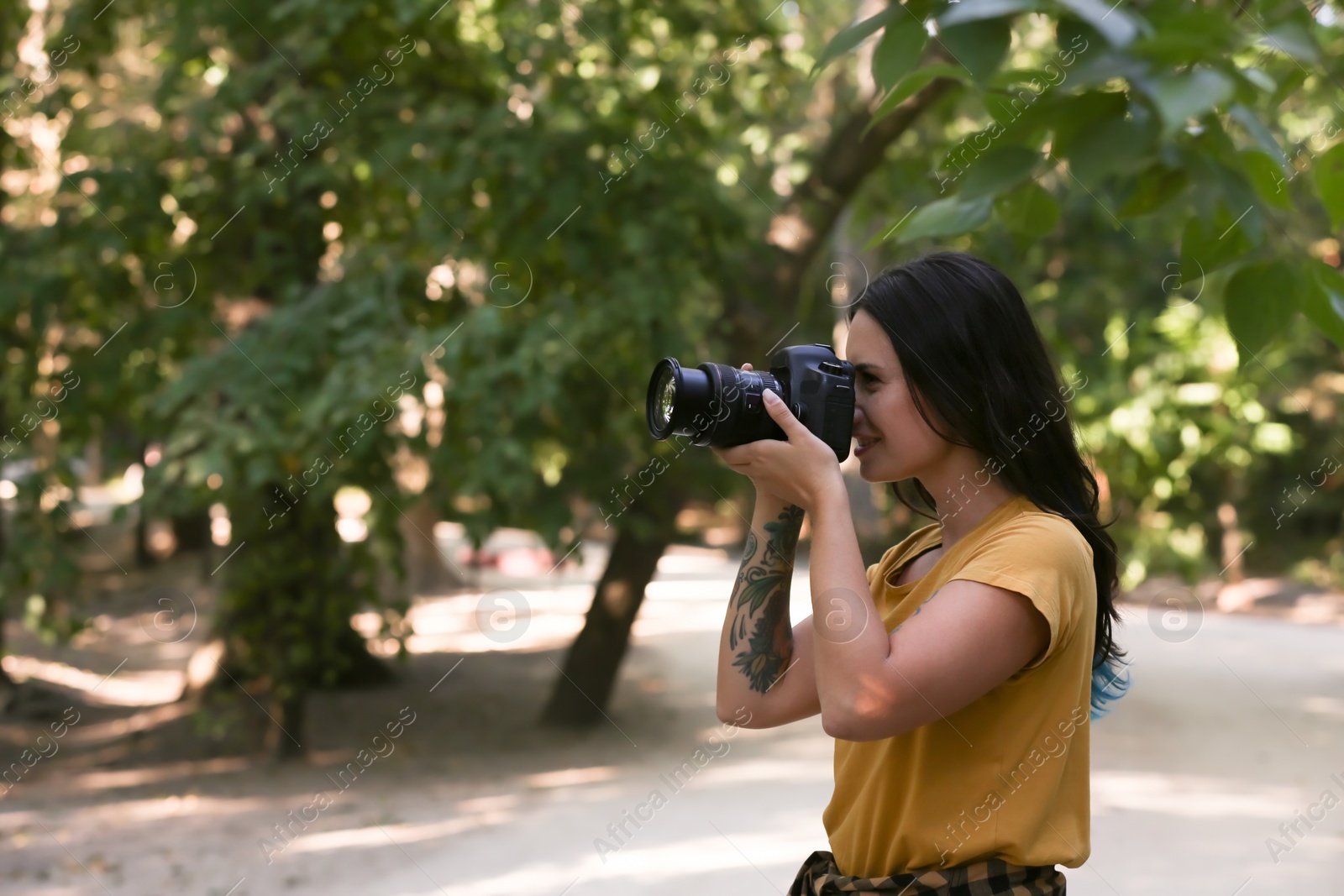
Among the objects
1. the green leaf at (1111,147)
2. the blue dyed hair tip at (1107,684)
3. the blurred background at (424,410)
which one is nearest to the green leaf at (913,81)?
the green leaf at (1111,147)

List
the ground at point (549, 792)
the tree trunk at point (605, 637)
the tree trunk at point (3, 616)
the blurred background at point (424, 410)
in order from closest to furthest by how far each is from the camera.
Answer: the ground at point (549, 792) → the blurred background at point (424, 410) → the tree trunk at point (3, 616) → the tree trunk at point (605, 637)

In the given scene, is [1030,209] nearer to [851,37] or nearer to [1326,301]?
[1326,301]

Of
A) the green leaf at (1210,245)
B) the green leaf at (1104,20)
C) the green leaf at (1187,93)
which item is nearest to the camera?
the green leaf at (1187,93)

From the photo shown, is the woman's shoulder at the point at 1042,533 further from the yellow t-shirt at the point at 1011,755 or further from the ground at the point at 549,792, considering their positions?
the ground at the point at 549,792

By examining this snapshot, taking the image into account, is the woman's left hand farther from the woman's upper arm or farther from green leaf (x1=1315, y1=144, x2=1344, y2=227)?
green leaf (x1=1315, y1=144, x2=1344, y2=227)

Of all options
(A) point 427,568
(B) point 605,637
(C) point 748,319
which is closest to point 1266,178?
(C) point 748,319

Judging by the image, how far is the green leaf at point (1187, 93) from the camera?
0.83 m

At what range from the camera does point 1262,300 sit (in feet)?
4.68

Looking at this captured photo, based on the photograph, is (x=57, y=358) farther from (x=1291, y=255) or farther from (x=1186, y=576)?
(x=1186, y=576)

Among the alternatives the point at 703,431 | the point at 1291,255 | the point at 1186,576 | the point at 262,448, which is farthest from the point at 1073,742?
the point at 1186,576

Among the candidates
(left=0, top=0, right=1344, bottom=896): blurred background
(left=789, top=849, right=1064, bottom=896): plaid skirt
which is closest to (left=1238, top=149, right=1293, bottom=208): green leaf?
(left=789, top=849, right=1064, bottom=896): plaid skirt

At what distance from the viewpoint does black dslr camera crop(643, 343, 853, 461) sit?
142 centimetres

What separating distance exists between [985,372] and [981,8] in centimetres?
52

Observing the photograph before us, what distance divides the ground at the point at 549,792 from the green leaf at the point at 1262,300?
138 inches
